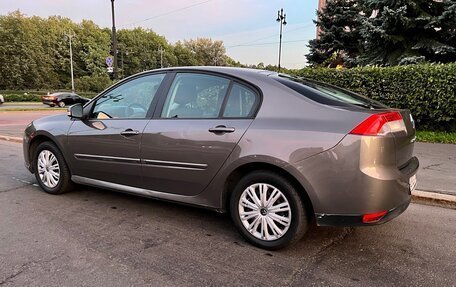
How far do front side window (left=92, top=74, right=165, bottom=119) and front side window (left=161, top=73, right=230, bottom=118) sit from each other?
26 cm

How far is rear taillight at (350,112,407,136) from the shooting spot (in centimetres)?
284

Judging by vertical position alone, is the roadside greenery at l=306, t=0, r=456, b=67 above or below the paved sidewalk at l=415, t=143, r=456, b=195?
above

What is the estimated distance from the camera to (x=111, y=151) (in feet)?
13.3

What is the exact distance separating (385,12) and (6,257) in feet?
38.0

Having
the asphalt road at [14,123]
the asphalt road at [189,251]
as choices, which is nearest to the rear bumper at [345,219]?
the asphalt road at [189,251]

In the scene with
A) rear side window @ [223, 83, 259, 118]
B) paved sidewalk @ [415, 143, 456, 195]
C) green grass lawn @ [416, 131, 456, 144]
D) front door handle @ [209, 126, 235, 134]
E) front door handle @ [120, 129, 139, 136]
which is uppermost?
rear side window @ [223, 83, 259, 118]

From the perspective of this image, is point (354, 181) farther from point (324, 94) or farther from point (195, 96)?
point (195, 96)

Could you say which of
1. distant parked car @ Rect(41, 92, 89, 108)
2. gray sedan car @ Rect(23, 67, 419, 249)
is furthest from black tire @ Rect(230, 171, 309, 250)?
distant parked car @ Rect(41, 92, 89, 108)

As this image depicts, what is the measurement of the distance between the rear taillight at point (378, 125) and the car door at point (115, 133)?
6.94 feet

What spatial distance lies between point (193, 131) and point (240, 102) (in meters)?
0.52

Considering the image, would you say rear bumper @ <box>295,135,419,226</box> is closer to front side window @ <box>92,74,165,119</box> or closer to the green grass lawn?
front side window @ <box>92,74,165,119</box>

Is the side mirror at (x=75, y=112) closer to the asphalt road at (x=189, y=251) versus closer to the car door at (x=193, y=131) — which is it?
the asphalt road at (x=189, y=251)

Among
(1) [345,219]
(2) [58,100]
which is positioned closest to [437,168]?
(1) [345,219]

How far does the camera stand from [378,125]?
2.88 metres
